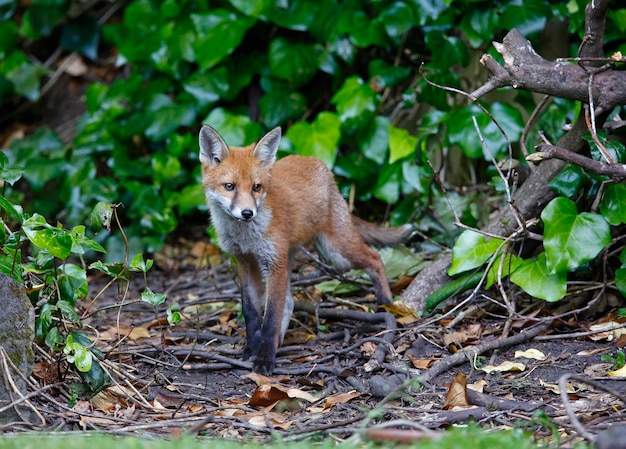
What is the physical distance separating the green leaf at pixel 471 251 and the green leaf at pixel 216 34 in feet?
12.4

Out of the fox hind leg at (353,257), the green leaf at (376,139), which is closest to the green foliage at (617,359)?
the fox hind leg at (353,257)

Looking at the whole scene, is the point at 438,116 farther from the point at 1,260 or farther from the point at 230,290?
the point at 1,260

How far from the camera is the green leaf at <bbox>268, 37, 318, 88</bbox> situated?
8.32 metres

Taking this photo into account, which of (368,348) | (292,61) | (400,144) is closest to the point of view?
(368,348)

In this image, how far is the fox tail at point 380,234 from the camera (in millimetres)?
6855

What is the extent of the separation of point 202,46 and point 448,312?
4.27 metres

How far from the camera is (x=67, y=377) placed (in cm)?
459

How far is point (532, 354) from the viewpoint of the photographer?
514cm

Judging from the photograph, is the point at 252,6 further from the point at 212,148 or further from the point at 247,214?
the point at 247,214

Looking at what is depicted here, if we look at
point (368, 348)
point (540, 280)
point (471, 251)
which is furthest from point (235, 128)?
point (540, 280)

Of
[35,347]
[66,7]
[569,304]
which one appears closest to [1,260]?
[35,347]

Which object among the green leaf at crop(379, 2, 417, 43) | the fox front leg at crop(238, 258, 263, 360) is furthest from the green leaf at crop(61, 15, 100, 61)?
the fox front leg at crop(238, 258, 263, 360)

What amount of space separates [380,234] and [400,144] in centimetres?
127

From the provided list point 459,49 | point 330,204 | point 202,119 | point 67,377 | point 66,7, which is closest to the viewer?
point 67,377
